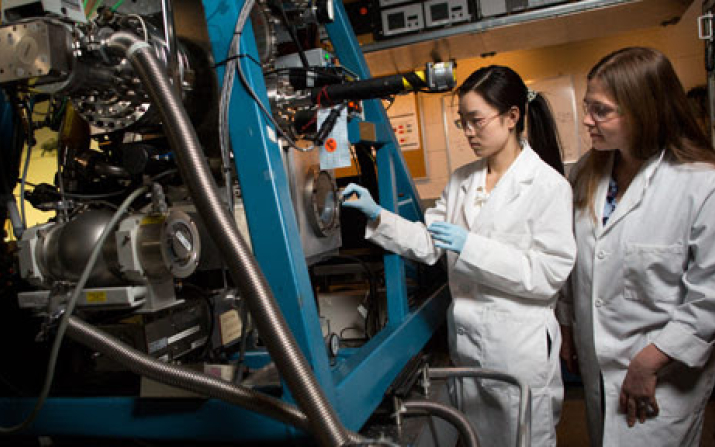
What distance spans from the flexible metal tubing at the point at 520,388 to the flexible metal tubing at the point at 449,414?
13 centimetres

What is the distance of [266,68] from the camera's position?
1193 mm

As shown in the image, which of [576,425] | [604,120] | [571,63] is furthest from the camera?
[571,63]

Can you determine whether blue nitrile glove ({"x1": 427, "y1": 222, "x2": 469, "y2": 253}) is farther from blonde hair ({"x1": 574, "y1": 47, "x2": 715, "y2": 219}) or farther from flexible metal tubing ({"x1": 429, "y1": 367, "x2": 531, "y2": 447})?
blonde hair ({"x1": 574, "y1": 47, "x2": 715, "y2": 219})

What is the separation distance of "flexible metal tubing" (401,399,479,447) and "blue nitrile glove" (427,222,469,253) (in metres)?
0.45

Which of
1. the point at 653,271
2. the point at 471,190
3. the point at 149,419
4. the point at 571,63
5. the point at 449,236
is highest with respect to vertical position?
the point at 571,63

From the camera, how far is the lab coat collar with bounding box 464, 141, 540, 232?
1.43 m

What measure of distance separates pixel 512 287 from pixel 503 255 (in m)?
0.10

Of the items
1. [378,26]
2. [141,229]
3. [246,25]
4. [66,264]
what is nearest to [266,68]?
[246,25]

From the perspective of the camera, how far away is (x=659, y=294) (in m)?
1.24

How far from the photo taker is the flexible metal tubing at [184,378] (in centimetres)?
82

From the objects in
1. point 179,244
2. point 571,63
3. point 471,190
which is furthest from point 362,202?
point 571,63

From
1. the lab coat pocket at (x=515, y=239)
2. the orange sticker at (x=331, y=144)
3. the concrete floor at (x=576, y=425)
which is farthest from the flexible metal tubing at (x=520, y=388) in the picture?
the concrete floor at (x=576, y=425)

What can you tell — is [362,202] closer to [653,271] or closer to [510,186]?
[510,186]

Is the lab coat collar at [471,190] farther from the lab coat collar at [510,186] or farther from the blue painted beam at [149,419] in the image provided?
the blue painted beam at [149,419]
